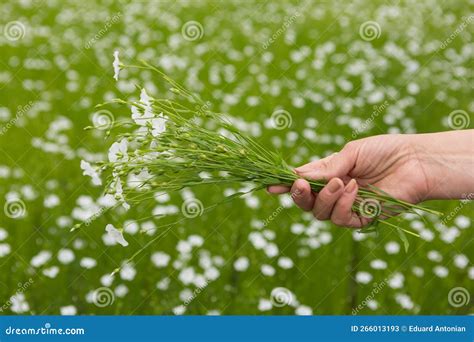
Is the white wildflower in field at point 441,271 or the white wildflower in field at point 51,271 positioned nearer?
the white wildflower in field at point 51,271

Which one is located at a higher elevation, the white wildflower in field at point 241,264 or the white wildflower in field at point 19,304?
the white wildflower in field at point 241,264

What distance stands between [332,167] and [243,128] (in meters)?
1.14

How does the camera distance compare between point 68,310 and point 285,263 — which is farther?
point 285,263

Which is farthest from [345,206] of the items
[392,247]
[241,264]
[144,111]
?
[392,247]

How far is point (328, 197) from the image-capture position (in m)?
1.83

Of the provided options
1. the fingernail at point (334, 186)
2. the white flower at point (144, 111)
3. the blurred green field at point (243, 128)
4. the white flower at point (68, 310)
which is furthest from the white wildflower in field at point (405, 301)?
the white flower at point (144, 111)

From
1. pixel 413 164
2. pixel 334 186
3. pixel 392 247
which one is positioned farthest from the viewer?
pixel 392 247

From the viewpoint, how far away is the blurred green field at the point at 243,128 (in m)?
2.40

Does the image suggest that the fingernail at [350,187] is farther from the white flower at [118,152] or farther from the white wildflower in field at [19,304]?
the white wildflower in field at [19,304]

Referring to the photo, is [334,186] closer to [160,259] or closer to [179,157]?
[179,157]

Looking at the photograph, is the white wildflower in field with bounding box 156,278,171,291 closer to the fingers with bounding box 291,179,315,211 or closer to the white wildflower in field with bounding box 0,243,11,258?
the white wildflower in field with bounding box 0,243,11,258

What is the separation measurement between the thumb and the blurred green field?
0.49m

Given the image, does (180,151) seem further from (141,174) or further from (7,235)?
(7,235)

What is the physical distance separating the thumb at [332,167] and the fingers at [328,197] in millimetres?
81
